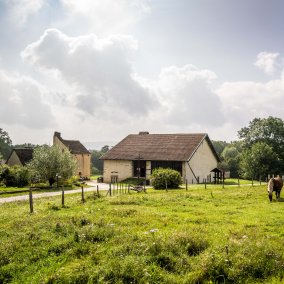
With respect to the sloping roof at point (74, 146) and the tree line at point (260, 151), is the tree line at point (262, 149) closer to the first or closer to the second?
the tree line at point (260, 151)

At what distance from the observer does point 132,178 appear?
2018 inches

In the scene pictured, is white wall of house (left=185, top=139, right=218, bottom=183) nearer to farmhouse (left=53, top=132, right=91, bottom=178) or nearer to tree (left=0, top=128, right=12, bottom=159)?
farmhouse (left=53, top=132, right=91, bottom=178)

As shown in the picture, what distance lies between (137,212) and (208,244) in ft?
22.1

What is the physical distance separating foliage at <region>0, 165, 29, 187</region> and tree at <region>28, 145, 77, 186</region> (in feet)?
6.44

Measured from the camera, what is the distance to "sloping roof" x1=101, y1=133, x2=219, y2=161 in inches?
1896

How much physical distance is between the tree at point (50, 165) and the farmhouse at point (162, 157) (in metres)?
10.2

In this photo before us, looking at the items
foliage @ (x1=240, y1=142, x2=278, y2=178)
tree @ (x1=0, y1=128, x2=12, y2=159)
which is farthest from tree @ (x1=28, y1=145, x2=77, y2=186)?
tree @ (x1=0, y1=128, x2=12, y2=159)

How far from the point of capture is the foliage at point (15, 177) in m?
45.7

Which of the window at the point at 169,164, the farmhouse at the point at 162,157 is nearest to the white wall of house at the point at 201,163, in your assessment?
the farmhouse at the point at 162,157

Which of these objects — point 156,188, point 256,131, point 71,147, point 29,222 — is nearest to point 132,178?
point 156,188

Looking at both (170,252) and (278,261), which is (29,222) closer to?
(170,252)

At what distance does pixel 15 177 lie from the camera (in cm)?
4559

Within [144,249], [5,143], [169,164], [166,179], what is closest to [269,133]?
[169,164]

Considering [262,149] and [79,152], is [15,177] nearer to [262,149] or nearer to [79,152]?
[79,152]
